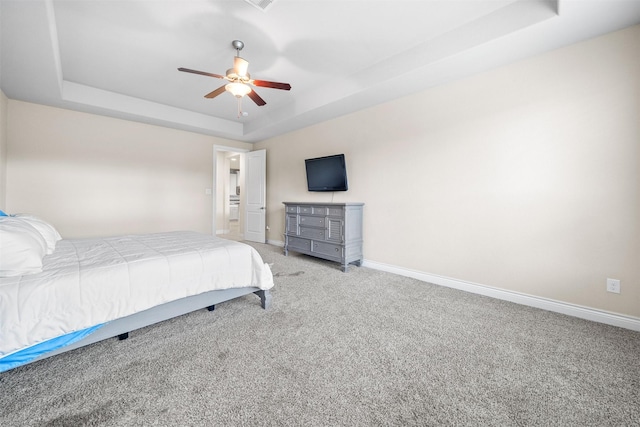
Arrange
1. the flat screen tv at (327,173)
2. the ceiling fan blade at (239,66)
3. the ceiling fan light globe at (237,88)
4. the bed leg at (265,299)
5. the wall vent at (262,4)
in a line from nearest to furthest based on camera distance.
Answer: the wall vent at (262,4), the bed leg at (265,299), the ceiling fan blade at (239,66), the ceiling fan light globe at (237,88), the flat screen tv at (327,173)

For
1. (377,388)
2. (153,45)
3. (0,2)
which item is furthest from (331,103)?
(377,388)

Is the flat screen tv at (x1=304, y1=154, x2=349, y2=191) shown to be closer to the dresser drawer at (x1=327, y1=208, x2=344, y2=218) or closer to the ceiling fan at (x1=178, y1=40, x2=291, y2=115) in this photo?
the dresser drawer at (x1=327, y1=208, x2=344, y2=218)

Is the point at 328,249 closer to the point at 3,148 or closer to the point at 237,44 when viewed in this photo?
the point at 237,44

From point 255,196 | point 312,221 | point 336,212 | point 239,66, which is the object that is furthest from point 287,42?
point 255,196

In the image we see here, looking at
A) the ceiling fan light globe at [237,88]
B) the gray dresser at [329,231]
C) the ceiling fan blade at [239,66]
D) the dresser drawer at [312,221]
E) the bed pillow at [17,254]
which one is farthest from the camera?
the dresser drawer at [312,221]

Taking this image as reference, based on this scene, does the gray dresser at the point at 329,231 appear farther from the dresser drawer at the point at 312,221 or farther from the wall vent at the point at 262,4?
the wall vent at the point at 262,4

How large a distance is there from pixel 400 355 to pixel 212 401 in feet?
3.78

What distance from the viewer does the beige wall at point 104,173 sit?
3.62 metres

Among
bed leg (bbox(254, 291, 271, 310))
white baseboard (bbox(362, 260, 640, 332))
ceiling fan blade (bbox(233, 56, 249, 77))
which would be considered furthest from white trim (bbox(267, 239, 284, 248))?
ceiling fan blade (bbox(233, 56, 249, 77))

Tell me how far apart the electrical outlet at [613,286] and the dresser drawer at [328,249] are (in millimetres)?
2637

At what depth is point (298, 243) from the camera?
13.9 ft

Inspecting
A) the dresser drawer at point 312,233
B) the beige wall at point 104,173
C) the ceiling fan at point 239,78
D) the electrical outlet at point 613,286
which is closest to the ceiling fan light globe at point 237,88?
the ceiling fan at point 239,78

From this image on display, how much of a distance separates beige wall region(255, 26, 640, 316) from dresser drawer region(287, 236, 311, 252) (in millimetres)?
1146

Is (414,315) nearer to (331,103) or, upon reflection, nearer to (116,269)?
(116,269)
